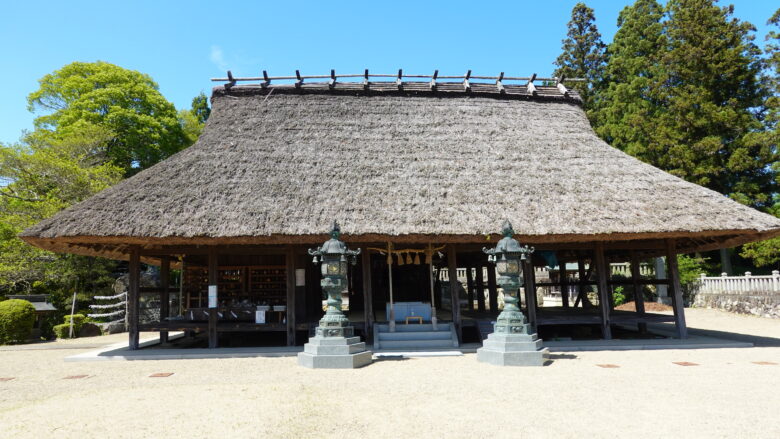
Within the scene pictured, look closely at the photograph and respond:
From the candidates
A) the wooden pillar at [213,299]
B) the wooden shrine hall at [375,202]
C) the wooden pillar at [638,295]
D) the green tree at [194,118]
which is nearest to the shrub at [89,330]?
the wooden shrine hall at [375,202]

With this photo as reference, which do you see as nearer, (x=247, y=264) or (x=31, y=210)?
(x=247, y=264)

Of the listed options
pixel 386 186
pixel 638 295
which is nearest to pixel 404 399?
pixel 386 186

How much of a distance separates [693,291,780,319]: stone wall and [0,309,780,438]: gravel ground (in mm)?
9623

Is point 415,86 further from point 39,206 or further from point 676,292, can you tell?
point 39,206

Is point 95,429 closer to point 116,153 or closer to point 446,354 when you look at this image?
point 446,354

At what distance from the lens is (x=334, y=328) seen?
788cm

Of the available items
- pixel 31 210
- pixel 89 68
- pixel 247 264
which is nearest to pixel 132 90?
pixel 89 68

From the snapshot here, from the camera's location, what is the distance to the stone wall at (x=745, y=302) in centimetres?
1552

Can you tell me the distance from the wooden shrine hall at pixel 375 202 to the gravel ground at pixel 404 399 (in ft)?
8.05

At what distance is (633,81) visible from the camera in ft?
78.6

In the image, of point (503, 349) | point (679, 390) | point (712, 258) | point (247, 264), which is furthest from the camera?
point (712, 258)

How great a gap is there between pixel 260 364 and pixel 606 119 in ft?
81.1

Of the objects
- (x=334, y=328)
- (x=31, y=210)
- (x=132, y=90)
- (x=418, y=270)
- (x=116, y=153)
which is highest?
(x=132, y=90)

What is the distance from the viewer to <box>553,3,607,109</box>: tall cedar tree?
2812 centimetres
